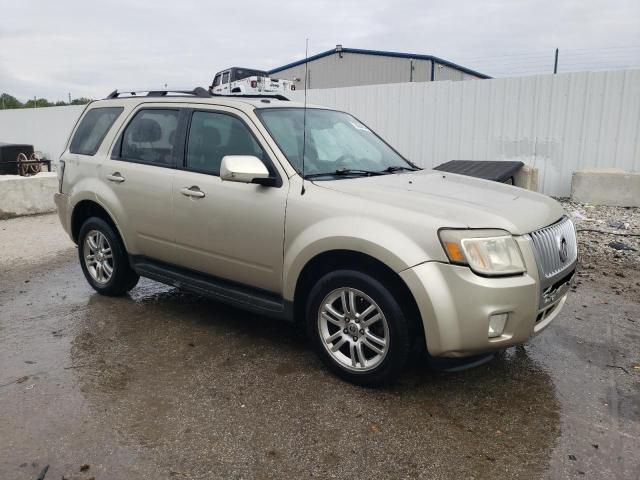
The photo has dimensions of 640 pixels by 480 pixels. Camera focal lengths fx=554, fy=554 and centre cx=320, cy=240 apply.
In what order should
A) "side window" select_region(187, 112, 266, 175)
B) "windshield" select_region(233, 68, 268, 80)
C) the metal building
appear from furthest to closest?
the metal building → "windshield" select_region(233, 68, 268, 80) → "side window" select_region(187, 112, 266, 175)

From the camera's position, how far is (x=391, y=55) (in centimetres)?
2641

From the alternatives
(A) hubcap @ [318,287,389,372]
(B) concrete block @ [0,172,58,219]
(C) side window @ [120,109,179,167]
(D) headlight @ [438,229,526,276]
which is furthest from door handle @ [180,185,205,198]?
Answer: (B) concrete block @ [0,172,58,219]

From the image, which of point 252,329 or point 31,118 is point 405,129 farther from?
point 31,118

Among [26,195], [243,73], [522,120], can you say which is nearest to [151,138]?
[26,195]

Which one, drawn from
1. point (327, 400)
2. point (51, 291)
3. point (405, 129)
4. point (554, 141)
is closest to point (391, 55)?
point (405, 129)

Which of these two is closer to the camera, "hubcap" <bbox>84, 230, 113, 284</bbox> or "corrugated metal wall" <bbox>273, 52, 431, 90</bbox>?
"hubcap" <bbox>84, 230, 113, 284</bbox>

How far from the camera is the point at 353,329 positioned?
354 cm

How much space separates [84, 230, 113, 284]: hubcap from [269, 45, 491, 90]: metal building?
21625 millimetres

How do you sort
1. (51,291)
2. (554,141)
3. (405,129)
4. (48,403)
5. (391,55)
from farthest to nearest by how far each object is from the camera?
(391,55) < (405,129) < (554,141) < (51,291) < (48,403)

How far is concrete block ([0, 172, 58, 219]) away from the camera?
31.5 feet

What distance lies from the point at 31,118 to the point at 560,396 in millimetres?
22329

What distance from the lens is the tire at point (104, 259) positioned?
203 inches

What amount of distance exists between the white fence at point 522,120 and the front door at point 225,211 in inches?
301

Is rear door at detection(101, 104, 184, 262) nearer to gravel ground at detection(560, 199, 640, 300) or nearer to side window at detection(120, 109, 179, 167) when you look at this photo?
side window at detection(120, 109, 179, 167)
